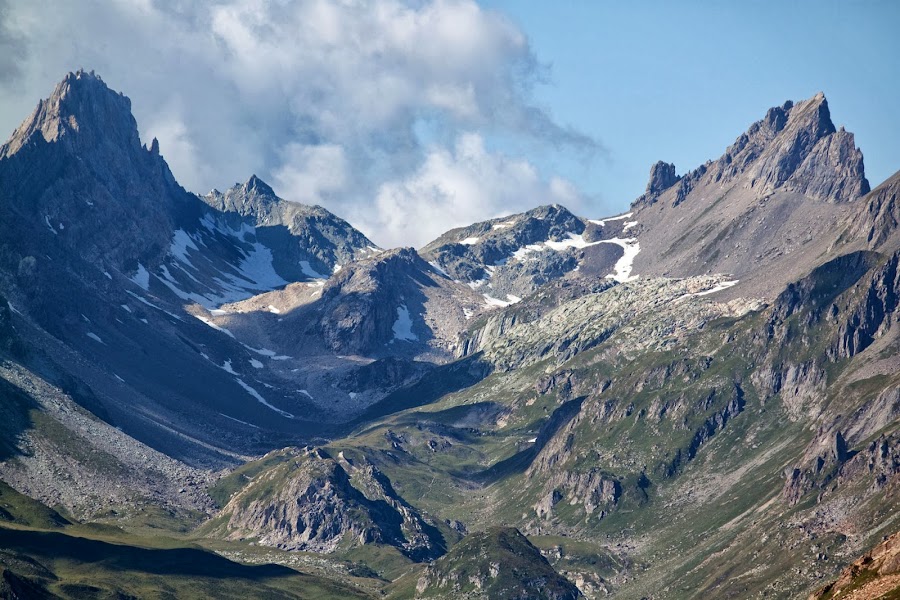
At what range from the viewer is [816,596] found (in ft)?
468

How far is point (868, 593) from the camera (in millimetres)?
130000

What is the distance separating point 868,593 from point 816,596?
1309 centimetres

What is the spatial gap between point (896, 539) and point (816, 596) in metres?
11.8

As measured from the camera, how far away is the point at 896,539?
5344 inches

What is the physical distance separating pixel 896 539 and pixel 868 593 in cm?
848

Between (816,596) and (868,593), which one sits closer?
(868,593)
